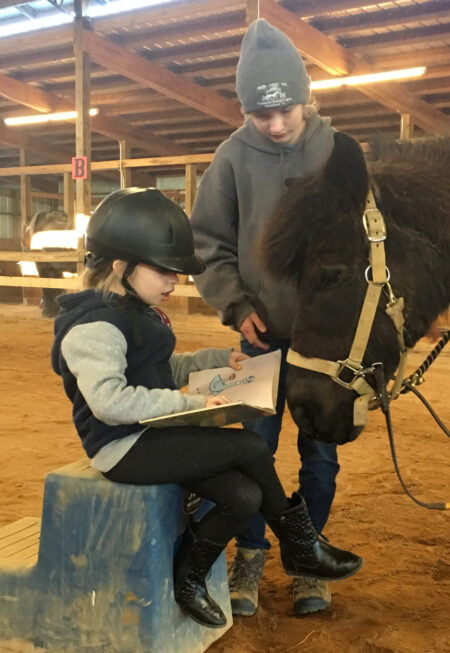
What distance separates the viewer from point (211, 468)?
180 centimetres

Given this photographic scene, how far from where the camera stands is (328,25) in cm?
813

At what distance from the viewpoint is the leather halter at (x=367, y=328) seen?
1762 millimetres

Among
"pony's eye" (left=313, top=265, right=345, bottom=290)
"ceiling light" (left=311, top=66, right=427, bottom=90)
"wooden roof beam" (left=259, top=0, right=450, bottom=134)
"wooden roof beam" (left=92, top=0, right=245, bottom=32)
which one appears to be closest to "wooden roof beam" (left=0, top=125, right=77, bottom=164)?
"wooden roof beam" (left=92, top=0, right=245, bottom=32)

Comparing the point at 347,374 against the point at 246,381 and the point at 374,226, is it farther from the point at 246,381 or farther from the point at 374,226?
the point at 374,226

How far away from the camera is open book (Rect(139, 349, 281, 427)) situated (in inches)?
66.0

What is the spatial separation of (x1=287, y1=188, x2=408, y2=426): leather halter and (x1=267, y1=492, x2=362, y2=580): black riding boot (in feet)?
1.11

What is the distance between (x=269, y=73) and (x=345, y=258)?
0.66 metres

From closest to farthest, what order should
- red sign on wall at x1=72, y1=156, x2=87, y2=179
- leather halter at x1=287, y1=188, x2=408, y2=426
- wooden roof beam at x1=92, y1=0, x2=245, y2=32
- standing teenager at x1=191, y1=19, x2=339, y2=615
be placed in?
leather halter at x1=287, y1=188, x2=408, y2=426 → standing teenager at x1=191, y1=19, x2=339, y2=615 → wooden roof beam at x1=92, y1=0, x2=245, y2=32 → red sign on wall at x1=72, y1=156, x2=87, y2=179

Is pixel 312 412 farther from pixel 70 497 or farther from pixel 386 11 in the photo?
pixel 386 11

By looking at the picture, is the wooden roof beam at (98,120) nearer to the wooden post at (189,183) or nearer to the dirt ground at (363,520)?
the wooden post at (189,183)

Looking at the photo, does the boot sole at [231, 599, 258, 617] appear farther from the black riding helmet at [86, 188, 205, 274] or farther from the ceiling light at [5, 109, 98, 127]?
the ceiling light at [5, 109, 98, 127]

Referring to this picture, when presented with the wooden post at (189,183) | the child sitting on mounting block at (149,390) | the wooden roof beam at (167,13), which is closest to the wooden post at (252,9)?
the wooden roof beam at (167,13)

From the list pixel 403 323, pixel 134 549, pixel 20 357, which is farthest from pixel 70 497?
pixel 20 357

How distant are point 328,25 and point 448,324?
7055 mm
